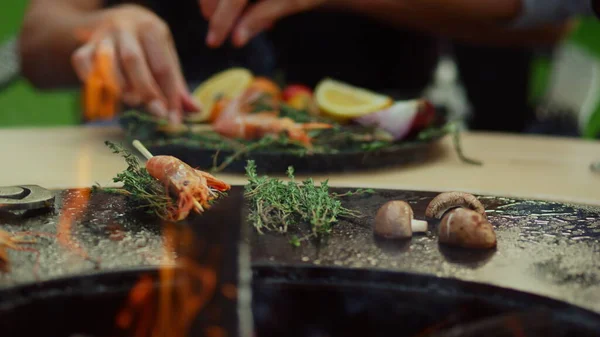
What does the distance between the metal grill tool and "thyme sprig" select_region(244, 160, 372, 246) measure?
0.35 metres

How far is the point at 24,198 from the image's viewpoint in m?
1.22

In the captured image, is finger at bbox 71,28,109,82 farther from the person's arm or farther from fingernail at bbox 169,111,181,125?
the person's arm

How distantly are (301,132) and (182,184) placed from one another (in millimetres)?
714

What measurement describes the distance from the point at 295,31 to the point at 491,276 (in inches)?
113

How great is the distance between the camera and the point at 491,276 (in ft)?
3.18

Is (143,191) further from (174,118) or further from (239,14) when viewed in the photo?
(239,14)

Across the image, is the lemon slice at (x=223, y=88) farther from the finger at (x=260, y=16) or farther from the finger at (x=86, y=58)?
the finger at (x=86, y=58)

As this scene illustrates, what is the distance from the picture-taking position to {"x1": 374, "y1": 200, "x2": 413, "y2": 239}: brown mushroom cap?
111cm

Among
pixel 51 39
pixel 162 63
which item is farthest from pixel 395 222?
pixel 51 39

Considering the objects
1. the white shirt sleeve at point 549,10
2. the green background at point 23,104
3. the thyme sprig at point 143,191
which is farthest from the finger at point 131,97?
the green background at point 23,104

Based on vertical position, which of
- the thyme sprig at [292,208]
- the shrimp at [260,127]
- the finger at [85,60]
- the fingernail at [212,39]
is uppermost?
the fingernail at [212,39]

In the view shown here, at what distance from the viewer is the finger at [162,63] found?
2377 millimetres

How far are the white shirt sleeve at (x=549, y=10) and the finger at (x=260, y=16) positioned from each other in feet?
3.25

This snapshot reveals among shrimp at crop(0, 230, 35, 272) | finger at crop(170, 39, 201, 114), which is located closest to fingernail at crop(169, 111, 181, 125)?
finger at crop(170, 39, 201, 114)
